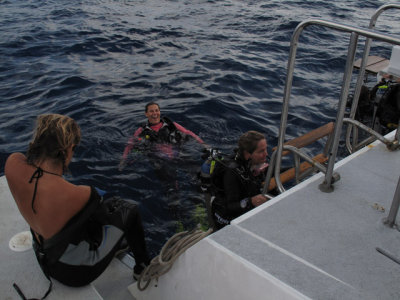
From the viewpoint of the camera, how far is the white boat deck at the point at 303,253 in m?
1.77

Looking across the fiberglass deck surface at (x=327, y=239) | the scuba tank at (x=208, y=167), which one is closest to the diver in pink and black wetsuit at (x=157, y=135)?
the scuba tank at (x=208, y=167)

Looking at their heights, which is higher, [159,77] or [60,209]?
[60,209]

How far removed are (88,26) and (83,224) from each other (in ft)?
37.3

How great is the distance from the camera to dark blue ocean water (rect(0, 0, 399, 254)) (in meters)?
5.64

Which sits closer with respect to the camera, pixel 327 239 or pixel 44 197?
pixel 327 239

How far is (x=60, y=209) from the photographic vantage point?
2.29m

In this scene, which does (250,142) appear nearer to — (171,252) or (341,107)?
(341,107)

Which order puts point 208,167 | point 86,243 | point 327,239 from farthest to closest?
point 208,167, point 86,243, point 327,239

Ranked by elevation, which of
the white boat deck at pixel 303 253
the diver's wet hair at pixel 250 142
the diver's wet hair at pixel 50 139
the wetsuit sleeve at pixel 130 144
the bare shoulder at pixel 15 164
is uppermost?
the diver's wet hair at pixel 50 139

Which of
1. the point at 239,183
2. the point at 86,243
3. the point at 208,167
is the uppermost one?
the point at 86,243

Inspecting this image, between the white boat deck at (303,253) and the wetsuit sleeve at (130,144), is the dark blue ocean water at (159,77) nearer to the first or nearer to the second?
the wetsuit sleeve at (130,144)

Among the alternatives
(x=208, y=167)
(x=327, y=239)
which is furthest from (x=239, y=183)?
(x=327, y=239)

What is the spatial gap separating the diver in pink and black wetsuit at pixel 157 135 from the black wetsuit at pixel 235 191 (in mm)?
2337

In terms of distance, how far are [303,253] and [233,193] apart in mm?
1508
